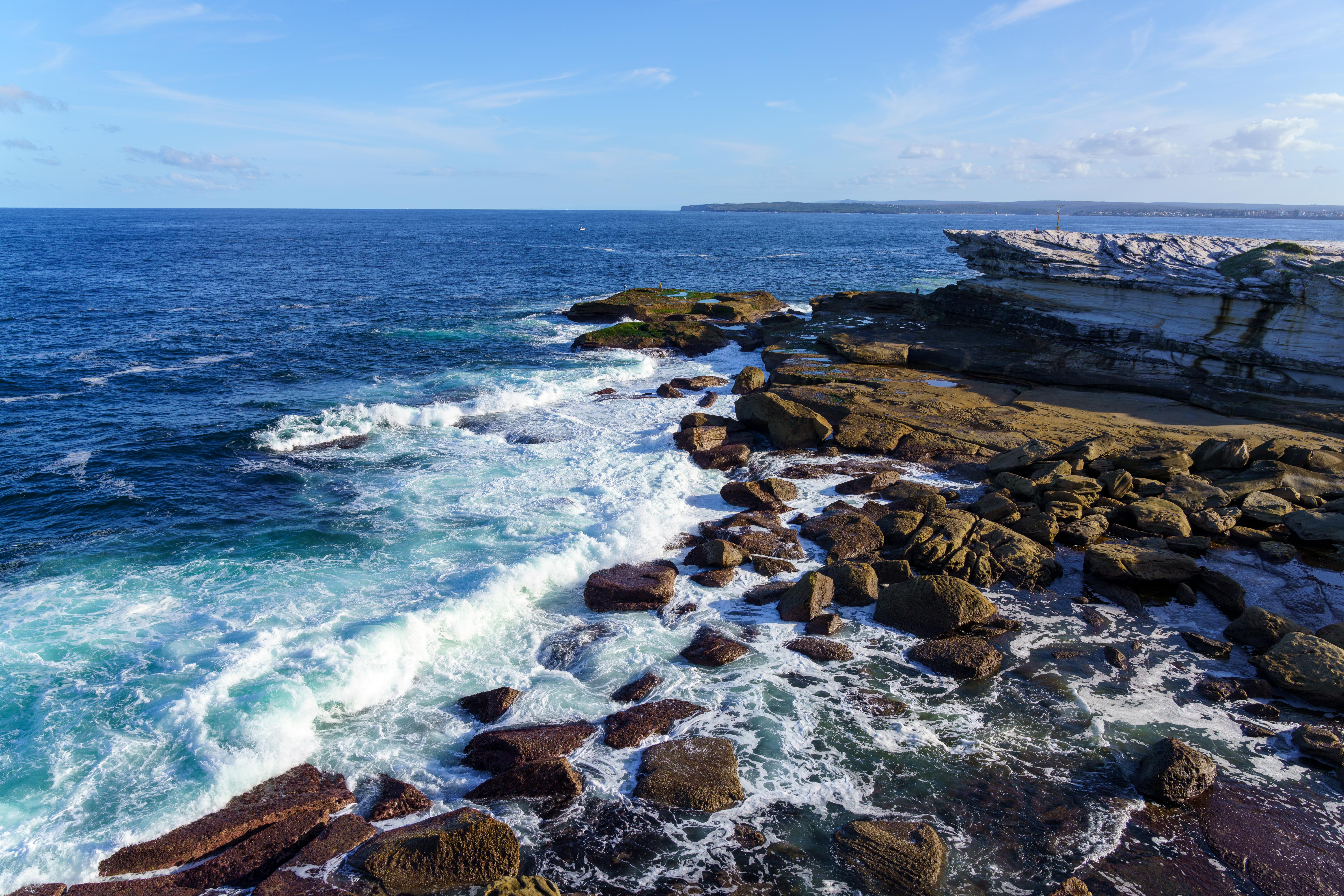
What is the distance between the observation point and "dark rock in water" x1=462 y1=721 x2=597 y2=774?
9.27 m

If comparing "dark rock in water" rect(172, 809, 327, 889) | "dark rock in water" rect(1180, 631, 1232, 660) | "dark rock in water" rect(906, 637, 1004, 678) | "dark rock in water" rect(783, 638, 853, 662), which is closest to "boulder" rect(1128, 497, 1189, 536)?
"dark rock in water" rect(1180, 631, 1232, 660)

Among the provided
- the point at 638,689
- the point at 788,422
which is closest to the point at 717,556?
the point at 638,689

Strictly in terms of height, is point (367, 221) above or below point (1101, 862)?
above

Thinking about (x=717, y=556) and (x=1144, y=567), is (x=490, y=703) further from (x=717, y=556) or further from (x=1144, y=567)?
(x=1144, y=567)

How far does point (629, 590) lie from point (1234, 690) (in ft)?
32.4

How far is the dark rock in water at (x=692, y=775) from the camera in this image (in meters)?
8.68

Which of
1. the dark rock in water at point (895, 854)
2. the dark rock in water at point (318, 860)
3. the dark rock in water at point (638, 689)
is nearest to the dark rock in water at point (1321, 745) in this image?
the dark rock in water at point (895, 854)

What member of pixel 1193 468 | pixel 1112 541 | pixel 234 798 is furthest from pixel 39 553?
pixel 1193 468

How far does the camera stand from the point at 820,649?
38.4 feet

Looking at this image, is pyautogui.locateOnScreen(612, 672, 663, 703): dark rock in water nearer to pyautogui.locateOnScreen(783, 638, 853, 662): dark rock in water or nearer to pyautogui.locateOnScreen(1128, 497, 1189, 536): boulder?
pyautogui.locateOnScreen(783, 638, 853, 662): dark rock in water

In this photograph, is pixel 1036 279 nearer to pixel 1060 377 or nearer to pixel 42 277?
pixel 1060 377

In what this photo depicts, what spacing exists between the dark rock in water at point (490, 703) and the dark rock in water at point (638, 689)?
1513 mm

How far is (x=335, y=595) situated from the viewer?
13289 mm

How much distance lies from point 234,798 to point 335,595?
15.6 feet
